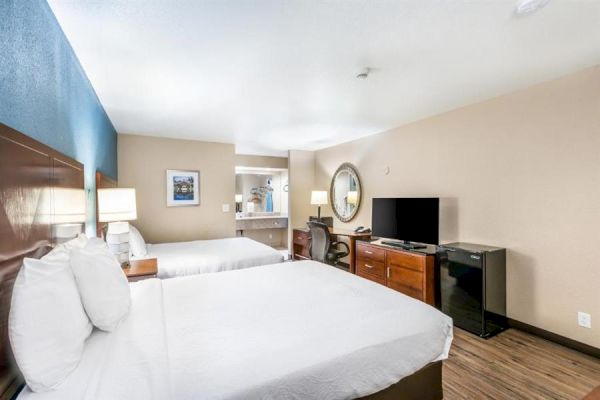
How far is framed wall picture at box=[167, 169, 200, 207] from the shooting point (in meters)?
4.54

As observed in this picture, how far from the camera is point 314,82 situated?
99.9 inches

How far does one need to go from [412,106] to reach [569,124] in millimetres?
1375

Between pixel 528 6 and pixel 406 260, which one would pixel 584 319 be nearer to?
pixel 406 260

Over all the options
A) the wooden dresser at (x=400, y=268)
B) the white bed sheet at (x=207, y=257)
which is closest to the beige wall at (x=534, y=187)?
the wooden dresser at (x=400, y=268)

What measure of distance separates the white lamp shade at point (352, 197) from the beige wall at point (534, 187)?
1395mm

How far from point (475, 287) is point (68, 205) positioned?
132 inches

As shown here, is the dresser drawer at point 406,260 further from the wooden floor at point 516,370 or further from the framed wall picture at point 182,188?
the framed wall picture at point 182,188

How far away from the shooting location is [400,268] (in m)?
3.45

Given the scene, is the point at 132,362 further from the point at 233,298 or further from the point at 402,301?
the point at 402,301

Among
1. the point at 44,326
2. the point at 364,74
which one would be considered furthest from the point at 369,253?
the point at 44,326

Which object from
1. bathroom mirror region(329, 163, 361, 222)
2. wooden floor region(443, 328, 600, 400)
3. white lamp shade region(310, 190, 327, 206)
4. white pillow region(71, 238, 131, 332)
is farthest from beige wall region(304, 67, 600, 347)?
white pillow region(71, 238, 131, 332)

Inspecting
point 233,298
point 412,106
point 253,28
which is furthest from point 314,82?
point 233,298

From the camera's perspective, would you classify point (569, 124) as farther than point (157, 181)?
No

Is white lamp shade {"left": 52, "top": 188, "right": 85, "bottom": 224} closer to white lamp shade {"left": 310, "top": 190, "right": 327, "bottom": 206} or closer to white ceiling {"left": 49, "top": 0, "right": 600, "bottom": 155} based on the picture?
white ceiling {"left": 49, "top": 0, "right": 600, "bottom": 155}
